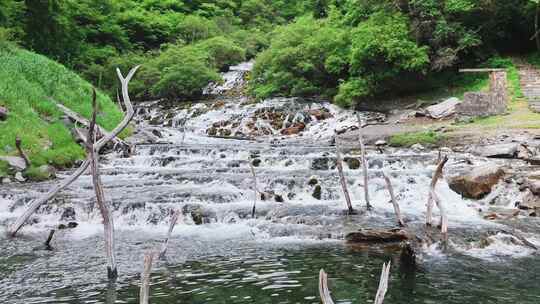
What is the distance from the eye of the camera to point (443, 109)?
930 inches

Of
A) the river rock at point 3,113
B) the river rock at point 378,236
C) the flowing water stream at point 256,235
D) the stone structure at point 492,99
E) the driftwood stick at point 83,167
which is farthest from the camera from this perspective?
the stone structure at point 492,99

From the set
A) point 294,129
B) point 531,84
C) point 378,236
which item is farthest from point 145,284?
point 531,84

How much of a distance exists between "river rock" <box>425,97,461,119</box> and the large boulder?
29.8ft

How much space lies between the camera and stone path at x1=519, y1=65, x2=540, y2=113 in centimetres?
2235

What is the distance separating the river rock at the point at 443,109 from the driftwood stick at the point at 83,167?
17.6 m

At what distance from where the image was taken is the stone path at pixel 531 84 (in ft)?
73.3

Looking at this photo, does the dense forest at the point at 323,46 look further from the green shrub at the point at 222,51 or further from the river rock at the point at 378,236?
the river rock at the point at 378,236

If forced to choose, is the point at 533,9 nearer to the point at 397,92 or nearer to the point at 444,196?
the point at 397,92

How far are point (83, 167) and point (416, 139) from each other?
14.4 meters

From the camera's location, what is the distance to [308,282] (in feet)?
25.4

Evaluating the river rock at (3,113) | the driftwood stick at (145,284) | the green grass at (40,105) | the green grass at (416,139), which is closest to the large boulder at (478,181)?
the green grass at (416,139)

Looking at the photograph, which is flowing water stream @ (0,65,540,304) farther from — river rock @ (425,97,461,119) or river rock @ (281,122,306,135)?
river rock @ (281,122,306,135)

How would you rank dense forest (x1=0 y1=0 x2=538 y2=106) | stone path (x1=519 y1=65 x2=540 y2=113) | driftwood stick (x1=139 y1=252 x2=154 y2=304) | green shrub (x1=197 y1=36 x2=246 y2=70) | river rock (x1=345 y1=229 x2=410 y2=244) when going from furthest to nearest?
green shrub (x1=197 y1=36 x2=246 y2=70) → dense forest (x1=0 y1=0 x2=538 y2=106) → stone path (x1=519 y1=65 x2=540 y2=113) → river rock (x1=345 y1=229 x2=410 y2=244) → driftwood stick (x1=139 y1=252 x2=154 y2=304)

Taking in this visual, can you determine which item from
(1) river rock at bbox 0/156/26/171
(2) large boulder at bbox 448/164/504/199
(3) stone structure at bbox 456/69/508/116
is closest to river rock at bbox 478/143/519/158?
(2) large boulder at bbox 448/164/504/199
